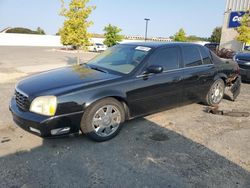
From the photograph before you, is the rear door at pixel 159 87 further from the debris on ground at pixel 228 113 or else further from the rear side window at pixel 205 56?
the debris on ground at pixel 228 113

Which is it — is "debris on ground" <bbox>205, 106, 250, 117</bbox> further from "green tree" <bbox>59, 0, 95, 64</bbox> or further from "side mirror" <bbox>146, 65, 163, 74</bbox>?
"green tree" <bbox>59, 0, 95, 64</bbox>

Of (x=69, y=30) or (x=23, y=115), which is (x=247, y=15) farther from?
(x=23, y=115)

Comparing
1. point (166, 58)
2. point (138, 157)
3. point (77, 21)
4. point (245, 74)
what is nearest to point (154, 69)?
point (166, 58)

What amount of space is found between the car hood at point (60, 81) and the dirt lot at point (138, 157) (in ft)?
2.70

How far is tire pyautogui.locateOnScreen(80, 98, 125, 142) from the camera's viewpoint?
3566 millimetres

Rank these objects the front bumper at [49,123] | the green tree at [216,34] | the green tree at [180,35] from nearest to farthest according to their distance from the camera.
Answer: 1. the front bumper at [49,123]
2. the green tree at [180,35]
3. the green tree at [216,34]

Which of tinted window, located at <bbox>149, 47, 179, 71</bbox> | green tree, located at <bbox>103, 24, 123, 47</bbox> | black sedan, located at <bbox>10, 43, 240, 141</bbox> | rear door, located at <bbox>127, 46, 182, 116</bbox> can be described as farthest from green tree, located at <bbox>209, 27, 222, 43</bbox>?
rear door, located at <bbox>127, 46, 182, 116</bbox>

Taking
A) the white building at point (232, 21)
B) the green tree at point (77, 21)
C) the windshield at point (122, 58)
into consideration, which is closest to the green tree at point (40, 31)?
the white building at point (232, 21)

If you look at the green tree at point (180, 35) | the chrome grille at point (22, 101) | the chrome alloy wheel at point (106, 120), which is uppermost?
the green tree at point (180, 35)

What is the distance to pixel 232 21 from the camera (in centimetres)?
2855

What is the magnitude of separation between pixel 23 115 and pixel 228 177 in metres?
2.91

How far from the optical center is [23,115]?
3.44 metres

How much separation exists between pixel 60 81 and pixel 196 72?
2876 mm

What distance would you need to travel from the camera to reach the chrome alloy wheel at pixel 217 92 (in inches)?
226
